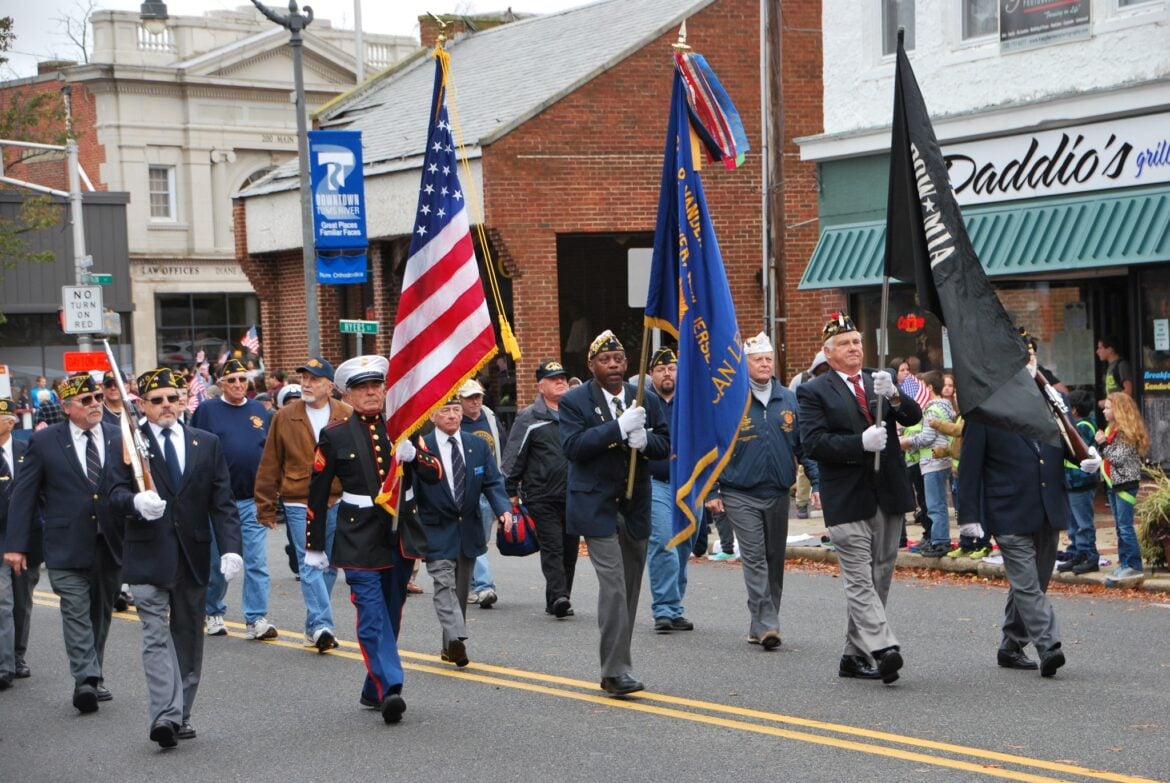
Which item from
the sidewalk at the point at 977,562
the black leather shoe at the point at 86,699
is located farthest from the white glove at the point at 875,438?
the sidewalk at the point at 977,562

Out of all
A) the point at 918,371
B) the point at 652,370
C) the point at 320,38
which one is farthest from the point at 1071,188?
the point at 320,38

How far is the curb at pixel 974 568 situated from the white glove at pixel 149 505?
5991 mm

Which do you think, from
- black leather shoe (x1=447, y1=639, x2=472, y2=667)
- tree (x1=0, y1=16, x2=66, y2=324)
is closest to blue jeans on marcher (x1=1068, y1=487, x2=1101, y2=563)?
black leather shoe (x1=447, y1=639, x2=472, y2=667)

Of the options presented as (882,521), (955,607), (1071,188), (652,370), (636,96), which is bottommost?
(955,607)

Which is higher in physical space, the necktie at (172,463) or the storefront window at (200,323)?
the storefront window at (200,323)

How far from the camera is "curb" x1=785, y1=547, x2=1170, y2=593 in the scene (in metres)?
13.7

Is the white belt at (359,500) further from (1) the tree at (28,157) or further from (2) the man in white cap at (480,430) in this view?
(1) the tree at (28,157)

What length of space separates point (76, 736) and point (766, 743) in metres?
3.92

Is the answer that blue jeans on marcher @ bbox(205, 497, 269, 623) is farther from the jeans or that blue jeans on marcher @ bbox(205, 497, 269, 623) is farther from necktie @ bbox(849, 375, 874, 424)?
the jeans

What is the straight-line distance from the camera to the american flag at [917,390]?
16.6 meters

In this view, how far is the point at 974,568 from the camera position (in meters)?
15.2

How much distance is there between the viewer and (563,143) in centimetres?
2745

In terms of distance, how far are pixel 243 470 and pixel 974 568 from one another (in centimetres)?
657

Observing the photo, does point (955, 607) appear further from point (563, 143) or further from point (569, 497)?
point (563, 143)
